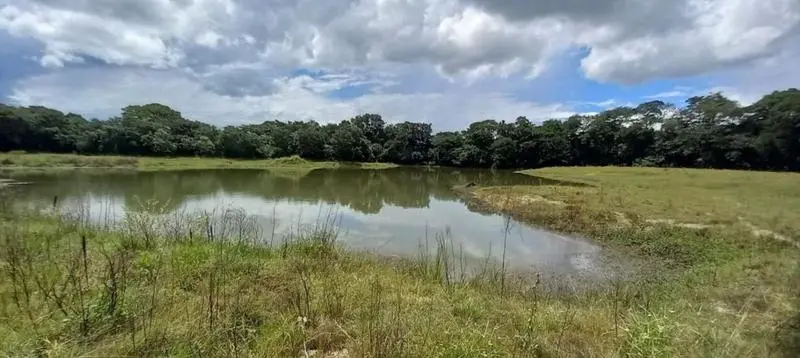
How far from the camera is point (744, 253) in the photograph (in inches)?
456

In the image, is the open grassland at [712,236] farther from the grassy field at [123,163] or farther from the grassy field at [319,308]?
the grassy field at [123,163]

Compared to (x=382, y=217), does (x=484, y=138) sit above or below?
above

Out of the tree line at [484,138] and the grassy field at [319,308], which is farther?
the tree line at [484,138]

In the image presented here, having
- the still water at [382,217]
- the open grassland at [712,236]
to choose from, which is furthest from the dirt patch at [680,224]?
the still water at [382,217]

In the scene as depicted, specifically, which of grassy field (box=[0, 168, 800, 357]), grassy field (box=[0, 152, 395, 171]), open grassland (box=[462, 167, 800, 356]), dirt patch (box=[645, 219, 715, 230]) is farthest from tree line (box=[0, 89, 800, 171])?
grassy field (box=[0, 168, 800, 357])

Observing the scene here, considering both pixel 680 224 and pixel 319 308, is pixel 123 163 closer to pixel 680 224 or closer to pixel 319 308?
pixel 680 224

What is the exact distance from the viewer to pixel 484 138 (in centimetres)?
7375

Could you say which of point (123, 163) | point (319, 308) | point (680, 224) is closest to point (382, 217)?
point (680, 224)

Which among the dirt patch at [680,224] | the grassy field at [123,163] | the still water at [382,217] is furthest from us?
the grassy field at [123,163]

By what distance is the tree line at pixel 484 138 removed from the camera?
175ft

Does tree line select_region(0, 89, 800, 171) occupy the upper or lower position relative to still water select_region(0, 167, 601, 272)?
upper

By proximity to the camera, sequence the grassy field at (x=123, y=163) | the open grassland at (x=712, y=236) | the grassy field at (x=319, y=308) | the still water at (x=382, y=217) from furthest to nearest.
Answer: the grassy field at (x=123, y=163)
the still water at (x=382, y=217)
the open grassland at (x=712, y=236)
the grassy field at (x=319, y=308)

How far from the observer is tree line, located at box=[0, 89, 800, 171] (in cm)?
5344

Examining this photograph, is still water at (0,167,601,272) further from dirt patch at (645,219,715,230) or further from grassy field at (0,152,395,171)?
grassy field at (0,152,395,171)
